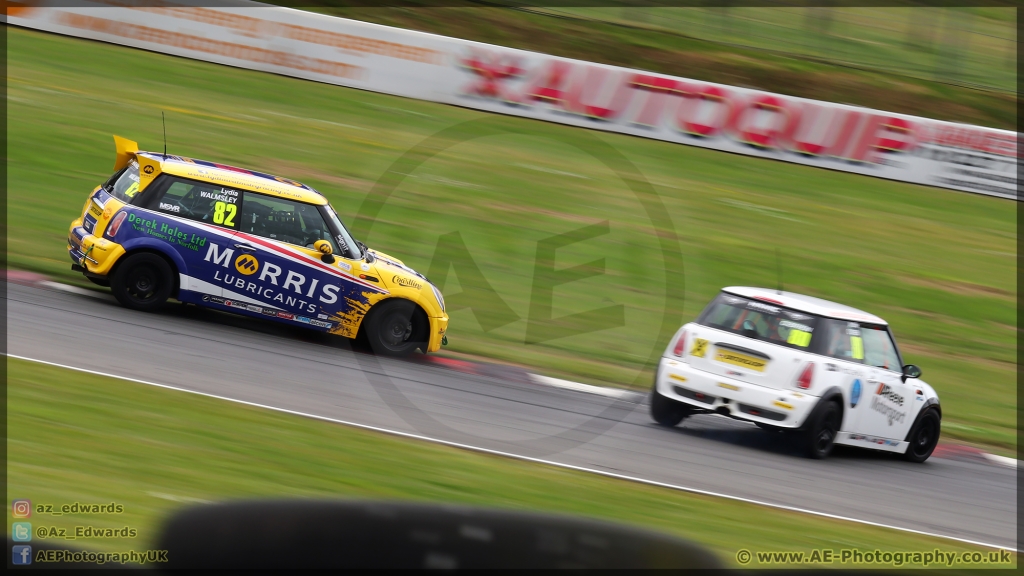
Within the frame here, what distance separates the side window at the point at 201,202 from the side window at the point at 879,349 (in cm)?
621

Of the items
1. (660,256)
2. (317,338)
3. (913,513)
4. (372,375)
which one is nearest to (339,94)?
(660,256)

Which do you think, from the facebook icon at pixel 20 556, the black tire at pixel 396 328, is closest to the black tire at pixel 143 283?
the black tire at pixel 396 328

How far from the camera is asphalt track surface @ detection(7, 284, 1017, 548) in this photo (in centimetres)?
787

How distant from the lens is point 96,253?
973cm

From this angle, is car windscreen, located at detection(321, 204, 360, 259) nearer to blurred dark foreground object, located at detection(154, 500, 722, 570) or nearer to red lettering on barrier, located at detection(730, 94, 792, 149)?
blurred dark foreground object, located at detection(154, 500, 722, 570)

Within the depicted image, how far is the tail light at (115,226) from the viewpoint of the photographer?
9711mm

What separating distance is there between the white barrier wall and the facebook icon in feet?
54.7

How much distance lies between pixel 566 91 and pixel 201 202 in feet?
33.5

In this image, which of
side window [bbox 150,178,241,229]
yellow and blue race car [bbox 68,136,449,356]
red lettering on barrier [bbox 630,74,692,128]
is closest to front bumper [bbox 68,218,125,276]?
yellow and blue race car [bbox 68,136,449,356]

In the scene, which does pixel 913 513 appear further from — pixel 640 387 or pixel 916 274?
pixel 916 274

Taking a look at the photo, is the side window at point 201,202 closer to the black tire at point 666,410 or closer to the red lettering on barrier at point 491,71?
the black tire at point 666,410

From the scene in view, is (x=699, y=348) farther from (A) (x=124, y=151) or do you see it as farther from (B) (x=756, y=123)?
(B) (x=756, y=123)

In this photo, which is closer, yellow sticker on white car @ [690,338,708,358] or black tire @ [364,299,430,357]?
yellow sticker on white car @ [690,338,708,358]

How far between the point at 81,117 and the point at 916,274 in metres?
14.1
